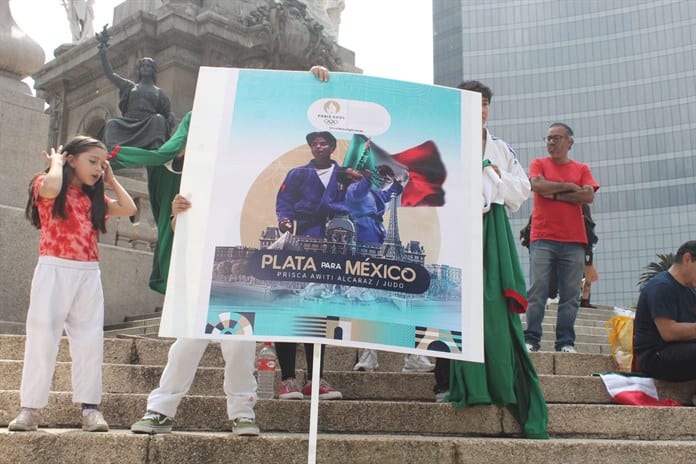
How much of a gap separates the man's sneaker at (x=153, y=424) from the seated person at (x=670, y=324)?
11.2ft

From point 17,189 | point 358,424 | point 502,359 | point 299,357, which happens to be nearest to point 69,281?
point 358,424

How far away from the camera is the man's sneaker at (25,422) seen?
401 centimetres

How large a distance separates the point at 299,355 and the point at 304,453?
2.05m

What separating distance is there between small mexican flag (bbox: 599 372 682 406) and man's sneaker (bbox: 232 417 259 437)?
2.72m

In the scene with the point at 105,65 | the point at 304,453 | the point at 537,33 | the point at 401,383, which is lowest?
the point at 304,453

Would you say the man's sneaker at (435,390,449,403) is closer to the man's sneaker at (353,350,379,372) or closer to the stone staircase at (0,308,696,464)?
the stone staircase at (0,308,696,464)

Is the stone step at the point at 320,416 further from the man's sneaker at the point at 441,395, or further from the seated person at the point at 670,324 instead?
the seated person at the point at 670,324

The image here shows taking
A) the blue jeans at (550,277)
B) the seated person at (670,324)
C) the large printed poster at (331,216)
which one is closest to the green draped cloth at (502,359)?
the large printed poster at (331,216)

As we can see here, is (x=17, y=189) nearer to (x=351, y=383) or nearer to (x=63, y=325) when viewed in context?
(x=63, y=325)

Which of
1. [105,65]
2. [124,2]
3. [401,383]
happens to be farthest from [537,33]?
[401,383]

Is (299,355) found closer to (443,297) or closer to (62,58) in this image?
(443,297)

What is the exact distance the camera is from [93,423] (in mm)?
4102

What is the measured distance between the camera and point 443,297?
Answer: 3666 mm

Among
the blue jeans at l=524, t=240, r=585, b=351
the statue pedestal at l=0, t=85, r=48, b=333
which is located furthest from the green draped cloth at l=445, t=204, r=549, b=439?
the statue pedestal at l=0, t=85, r=48, b=333
